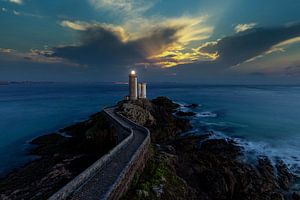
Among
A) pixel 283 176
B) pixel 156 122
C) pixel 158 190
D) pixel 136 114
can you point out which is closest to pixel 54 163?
pixel 158 190

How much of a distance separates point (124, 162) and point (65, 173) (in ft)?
24.8

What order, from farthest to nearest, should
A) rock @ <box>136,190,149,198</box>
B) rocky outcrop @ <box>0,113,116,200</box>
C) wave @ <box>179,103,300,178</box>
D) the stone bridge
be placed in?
wave @ <box>179,103,300,178</box> → rocky outcrop @ <box>0,113,116,200</box> → rock @ <box>136,190,149,198</box> → the stone bridge

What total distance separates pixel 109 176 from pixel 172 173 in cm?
534

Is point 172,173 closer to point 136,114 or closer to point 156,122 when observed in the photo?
point 136,114

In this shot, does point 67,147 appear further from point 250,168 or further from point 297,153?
point 297,153

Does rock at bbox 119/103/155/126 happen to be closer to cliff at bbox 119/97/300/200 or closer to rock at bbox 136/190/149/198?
cliff at bbox 119/97/300/200

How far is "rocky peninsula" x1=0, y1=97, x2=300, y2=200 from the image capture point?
518 inches

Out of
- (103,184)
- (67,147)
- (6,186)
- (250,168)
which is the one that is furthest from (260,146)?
(6,186)

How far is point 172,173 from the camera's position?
46.8ft

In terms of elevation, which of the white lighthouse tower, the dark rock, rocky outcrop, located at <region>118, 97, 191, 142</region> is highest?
the white lighthouse tower

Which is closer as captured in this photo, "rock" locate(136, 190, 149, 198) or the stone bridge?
the stone bridge

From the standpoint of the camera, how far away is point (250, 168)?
1819 cm

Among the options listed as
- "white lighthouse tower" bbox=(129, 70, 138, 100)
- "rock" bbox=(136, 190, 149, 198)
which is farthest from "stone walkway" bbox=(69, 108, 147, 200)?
"white lighthouse tower" bbox=(129, 70, 138, 100)

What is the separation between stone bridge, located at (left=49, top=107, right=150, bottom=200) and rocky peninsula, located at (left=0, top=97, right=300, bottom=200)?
3.12 feet
